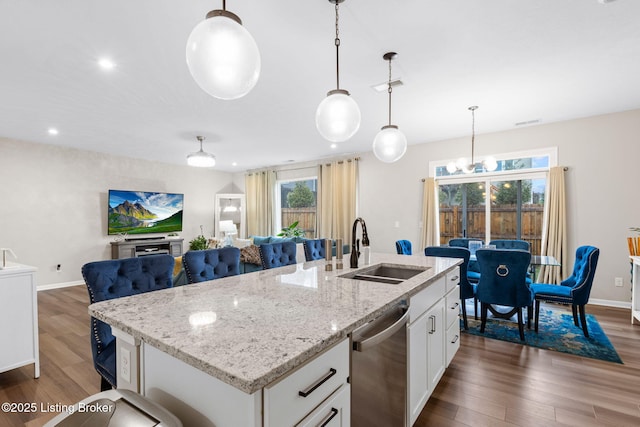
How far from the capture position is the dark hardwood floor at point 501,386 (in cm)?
194

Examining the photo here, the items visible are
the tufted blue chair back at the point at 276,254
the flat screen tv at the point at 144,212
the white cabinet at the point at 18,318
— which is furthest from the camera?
the flat screen tv at the point at 144,212

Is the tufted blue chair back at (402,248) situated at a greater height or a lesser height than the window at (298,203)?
lesser

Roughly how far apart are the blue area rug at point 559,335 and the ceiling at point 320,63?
270 centimetres

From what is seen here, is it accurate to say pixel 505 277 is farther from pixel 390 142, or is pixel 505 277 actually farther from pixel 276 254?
pixel 276 254

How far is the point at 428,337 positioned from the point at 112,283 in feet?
6.28

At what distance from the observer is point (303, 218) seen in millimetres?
7762

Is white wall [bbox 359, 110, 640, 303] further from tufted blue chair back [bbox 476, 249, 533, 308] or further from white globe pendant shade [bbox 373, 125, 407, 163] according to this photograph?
white globe pendant shade [bbox 373, 125, 407, 163]

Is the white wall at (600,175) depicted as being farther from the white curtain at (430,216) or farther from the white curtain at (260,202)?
the white curtain at (260,202)

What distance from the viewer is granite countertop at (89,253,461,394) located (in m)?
0.82

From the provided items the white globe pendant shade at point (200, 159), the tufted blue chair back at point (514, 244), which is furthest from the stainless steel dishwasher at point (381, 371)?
the white globe pendant shade at point (200, 159)

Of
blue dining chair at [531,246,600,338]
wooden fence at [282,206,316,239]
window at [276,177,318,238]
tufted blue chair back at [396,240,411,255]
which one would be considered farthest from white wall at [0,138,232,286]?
blue dining chair at [531,246,600,338]

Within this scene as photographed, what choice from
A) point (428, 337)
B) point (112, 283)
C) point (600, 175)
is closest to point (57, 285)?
point (112, 283)

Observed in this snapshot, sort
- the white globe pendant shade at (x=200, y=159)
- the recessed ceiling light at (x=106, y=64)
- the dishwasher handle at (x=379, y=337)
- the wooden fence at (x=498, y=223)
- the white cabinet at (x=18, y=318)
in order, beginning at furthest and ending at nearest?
the wooden fence at (x=498, y=223) < the white globe pendant shade at (x=200, y=159) < the recessed ceiling light at (x=106, y=64) < the white cabinet at (x=18, y=318) < the dishwasher handle at (x=379, y=337)

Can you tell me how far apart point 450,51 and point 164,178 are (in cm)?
690
